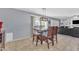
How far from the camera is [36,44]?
6.81 feet

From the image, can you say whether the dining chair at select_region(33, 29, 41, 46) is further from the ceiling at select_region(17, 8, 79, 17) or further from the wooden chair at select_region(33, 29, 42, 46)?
the ceiling at select_region(17, 8, 79, 17)

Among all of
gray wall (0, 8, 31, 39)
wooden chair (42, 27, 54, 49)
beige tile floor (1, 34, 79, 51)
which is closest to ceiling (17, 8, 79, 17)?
gray wall (0, 8, 31, 39)

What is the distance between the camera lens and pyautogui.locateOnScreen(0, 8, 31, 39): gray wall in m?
2.04

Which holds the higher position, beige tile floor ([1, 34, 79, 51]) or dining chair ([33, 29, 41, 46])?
dining chair ([33, 29, 41, 46])

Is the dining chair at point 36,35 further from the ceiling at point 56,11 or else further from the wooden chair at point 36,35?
the ceiling at point 56,11

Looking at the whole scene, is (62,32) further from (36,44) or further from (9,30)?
(9,30)

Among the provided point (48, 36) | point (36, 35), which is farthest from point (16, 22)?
point (48, 36)

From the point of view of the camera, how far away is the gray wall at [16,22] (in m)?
2.04

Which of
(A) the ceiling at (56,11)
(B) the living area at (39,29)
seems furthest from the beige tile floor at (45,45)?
(A) the ceiling at (56,11)

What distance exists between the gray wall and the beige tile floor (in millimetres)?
116

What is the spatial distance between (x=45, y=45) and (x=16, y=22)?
589 millimetres
